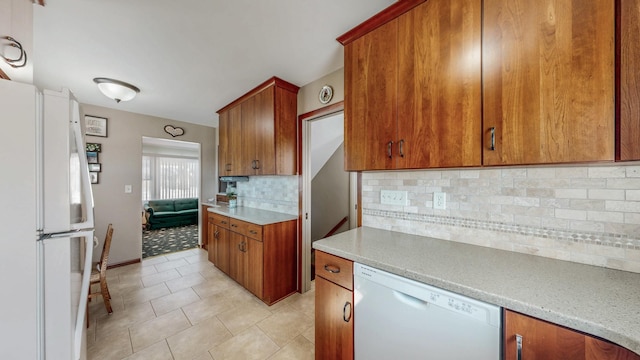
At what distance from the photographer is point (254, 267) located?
2336 mm

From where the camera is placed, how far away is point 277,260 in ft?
7.64

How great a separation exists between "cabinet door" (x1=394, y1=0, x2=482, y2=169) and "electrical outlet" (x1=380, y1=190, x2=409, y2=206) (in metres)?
0.39

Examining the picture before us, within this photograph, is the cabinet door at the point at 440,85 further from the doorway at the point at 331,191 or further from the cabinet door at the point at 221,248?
the cabinet door at the point at 221,248

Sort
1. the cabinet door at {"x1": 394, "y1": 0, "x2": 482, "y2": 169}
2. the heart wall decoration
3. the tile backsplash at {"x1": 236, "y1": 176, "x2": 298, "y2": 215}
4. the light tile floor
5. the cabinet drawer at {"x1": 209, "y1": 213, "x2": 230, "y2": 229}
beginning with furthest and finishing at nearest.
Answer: the heart wall decoration, the cabinet drawer at {"x1": 209, "y1": 213, "x2": 230, "y2": 229}, the tile backsplash at {"x1": 236, "y1": 176, "x2": 298, "y2": 215}, the light tile floor, the cabinet door at {"x1": 394, "y1": 0, "x2": 482, "y2": 169}

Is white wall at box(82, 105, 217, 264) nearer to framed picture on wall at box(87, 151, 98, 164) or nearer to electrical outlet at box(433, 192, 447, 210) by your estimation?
framed picture on wall at box(87, 151, 98, 164)

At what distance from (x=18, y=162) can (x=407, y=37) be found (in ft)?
6.01

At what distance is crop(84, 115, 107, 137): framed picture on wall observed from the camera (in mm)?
3123

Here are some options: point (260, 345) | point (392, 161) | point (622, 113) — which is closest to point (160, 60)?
point (392, 161)

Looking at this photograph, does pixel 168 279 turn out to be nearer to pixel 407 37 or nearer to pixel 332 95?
pixel 332 95

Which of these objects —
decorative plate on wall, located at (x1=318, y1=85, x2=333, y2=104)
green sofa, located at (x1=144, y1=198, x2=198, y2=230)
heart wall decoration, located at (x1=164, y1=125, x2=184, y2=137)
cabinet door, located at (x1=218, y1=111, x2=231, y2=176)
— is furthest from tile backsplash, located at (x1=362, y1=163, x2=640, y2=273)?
green sofa, located at (x1=144, y1=198, x2=198, y2=230)

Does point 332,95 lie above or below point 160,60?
below

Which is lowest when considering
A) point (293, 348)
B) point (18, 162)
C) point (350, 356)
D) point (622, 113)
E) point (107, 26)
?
point (293, 348)

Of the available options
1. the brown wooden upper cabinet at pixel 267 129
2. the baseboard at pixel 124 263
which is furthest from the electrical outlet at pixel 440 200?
the baseboard at pixel 124 263

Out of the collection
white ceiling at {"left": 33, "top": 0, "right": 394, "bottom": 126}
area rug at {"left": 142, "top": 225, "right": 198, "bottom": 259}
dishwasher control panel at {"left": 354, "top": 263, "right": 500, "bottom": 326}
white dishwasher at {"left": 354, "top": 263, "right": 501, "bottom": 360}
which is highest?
white ceiling at {"left": 33, "top": 0, "right": 394, "bottom": 126}
